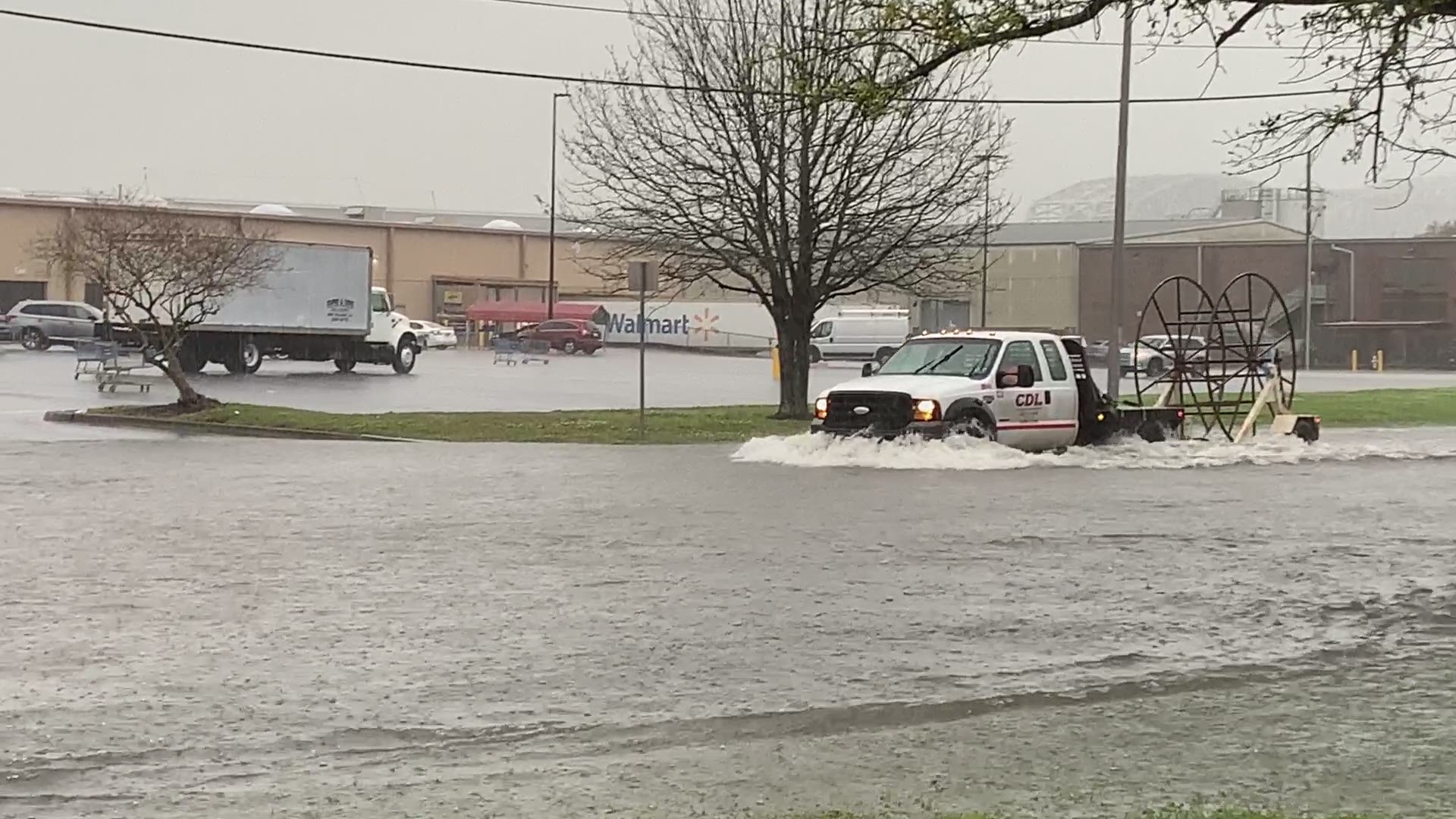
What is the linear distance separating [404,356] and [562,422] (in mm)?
23133

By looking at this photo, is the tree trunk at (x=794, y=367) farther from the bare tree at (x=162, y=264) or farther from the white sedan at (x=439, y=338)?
the white sedan at (x=439, y=338)

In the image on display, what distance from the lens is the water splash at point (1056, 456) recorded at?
20547 millimetres

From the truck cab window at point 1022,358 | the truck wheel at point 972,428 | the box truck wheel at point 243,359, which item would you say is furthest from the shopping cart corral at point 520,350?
the truck wheel at point 972,428

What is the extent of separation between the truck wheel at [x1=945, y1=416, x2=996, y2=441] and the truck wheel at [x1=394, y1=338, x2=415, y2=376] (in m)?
31.8

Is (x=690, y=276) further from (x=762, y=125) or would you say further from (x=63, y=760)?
(x=63, y=760)

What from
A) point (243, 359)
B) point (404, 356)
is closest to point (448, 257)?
point (404, 356)

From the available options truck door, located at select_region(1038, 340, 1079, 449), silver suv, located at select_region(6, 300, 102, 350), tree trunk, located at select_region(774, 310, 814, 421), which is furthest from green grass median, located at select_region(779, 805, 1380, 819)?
silver suv, located at select_region(6, 300, 102, 350)

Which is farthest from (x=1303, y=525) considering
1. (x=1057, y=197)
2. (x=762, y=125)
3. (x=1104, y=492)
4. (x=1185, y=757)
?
(x=1057, y=197)

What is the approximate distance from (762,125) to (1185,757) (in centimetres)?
2411

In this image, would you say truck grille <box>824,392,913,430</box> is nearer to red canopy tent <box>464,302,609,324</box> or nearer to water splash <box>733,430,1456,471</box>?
water splash <box>733,430,1456,471</box>

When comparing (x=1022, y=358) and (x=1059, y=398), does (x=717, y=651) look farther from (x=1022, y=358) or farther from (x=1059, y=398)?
(x=1059, y=398)

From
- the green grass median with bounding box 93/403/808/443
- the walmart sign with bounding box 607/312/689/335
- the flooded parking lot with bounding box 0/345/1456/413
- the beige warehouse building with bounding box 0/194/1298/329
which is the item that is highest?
the beige warehouse building with bounding box 0/194/1298/329

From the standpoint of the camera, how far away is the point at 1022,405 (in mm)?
21719

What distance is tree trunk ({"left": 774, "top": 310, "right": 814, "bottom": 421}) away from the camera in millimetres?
31781
